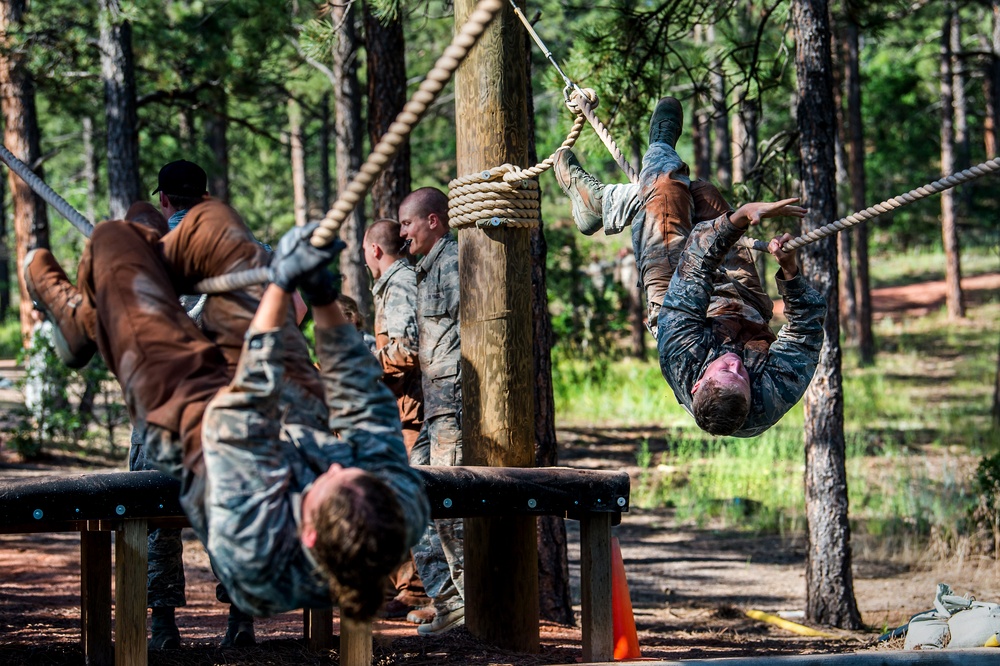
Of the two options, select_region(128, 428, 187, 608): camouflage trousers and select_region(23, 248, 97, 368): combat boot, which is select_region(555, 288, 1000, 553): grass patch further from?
select_region(23, 248, 97, 368): combat boot

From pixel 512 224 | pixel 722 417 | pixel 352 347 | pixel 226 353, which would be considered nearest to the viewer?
pixel 352 347

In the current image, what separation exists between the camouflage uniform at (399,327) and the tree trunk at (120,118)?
726cm

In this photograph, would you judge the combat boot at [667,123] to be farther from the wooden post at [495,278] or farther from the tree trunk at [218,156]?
the tree trunk at [218,156]

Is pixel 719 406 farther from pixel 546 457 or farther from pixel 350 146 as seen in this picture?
pixel 350 146

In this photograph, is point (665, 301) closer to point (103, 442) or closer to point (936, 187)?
point (936, 187)

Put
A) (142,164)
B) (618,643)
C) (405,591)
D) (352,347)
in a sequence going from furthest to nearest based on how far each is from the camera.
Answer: (142,164), (405,591), (618,643), (352,347)

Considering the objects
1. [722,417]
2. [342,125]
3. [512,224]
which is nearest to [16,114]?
[342,125]

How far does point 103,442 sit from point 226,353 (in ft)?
35.0

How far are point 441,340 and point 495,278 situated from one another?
3.54 ft

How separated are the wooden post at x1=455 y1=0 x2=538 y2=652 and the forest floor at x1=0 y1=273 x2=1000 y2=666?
98 cm

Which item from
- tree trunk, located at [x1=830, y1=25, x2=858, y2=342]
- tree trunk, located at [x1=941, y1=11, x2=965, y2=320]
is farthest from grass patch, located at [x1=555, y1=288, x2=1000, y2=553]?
tree trunk, located at [x1=941, y1=11, x2=965, y2=320]

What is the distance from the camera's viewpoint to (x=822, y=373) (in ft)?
24.6

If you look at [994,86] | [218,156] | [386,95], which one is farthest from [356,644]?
[994,86]

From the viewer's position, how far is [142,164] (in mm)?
Result: 18750
